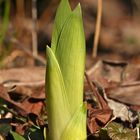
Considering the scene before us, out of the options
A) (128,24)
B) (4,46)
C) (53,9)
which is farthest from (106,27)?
(4,46)

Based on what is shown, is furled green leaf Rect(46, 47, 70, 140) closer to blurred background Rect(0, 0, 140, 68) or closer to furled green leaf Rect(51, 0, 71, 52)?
furled green leaf Rect(51, 0, 71, 52)

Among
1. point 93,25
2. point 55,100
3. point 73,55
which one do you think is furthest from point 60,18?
point 93,25

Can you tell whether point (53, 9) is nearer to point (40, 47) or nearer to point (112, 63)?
point (40, 47)

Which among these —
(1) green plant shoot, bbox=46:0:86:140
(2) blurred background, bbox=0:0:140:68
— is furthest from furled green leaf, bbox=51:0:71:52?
(2) blurred background, bbox=0:0:140:68

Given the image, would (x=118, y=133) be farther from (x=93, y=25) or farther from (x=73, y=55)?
(x=93, y=25)

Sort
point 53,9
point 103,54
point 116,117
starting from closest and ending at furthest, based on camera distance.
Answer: point 116,117 < point 103,54 < point 53,9

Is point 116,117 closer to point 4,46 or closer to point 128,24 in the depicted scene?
point 4,46

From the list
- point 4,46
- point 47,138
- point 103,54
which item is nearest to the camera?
point 47,138

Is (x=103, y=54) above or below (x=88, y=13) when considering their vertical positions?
below

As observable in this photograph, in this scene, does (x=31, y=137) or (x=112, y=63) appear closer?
(x=31, y=137)
